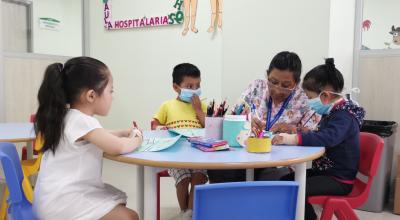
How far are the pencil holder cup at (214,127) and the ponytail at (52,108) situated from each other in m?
0.61

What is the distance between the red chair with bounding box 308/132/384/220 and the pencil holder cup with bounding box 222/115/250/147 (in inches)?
18.2

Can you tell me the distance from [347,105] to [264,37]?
1394 millimetres

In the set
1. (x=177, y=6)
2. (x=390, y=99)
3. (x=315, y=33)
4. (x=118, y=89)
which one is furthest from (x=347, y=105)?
(x=118, y=89)

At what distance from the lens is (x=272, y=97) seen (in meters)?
2.19

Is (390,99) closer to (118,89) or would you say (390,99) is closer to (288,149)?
(288,149)

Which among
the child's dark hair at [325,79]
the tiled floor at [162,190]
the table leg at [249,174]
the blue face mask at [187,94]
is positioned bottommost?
the tiled floor at [162,190]

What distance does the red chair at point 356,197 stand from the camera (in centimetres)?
166

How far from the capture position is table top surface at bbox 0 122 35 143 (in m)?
2.12

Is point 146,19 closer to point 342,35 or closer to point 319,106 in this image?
point 342,35

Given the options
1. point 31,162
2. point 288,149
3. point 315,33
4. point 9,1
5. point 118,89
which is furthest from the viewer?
point 118,89

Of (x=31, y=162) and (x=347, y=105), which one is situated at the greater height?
(x=347, y=105)

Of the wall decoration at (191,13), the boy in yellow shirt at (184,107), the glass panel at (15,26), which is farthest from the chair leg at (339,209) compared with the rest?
the glass panel at (15,26)

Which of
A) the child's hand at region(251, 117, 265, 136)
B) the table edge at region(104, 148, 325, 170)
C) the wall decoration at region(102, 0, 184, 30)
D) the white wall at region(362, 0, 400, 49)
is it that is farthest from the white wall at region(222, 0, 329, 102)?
the table edge at region(104, 148, 325, 170)

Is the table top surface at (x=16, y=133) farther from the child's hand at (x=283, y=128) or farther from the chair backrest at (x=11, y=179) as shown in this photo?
the child's hand at (x=283, y=128)
